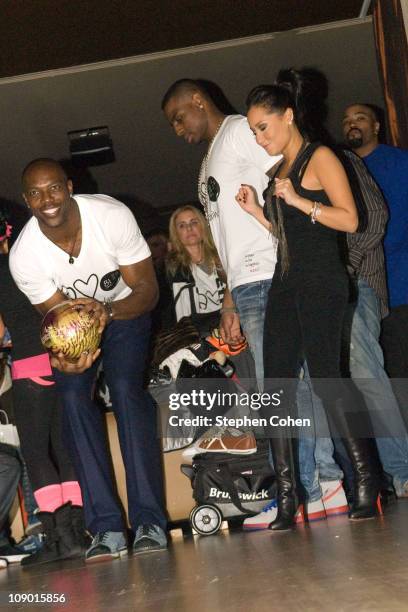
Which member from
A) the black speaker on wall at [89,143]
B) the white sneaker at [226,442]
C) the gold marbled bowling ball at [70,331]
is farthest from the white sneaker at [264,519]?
the black speaker on wall at [89,143]

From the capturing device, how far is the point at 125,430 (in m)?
3.21

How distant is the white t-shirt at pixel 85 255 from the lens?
129 inches

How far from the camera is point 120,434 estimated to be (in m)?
3.24

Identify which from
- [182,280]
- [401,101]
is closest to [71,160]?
[182,280]

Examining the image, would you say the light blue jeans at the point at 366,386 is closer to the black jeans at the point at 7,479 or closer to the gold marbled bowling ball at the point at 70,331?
the gold marbled bowling ball at the point at 70,331

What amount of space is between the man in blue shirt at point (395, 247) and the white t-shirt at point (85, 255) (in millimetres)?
1137

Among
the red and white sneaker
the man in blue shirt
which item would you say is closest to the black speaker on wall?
the man in blue shirt

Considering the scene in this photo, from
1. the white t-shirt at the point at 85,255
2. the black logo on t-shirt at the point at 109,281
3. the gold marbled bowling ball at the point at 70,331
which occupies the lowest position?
the gold marbled bowling ball at the point at 70,331

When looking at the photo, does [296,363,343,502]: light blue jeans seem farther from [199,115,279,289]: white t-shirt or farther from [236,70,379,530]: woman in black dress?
[199,115,279,289]: white t-shirt

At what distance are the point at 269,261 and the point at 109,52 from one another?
2342 millimetres

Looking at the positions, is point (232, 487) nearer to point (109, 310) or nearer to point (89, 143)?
point (109, 310)

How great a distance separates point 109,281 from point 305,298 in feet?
3.01

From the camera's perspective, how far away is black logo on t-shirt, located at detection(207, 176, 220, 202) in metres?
3.36

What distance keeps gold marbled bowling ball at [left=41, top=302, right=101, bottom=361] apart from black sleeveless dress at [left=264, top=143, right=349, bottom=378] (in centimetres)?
67
